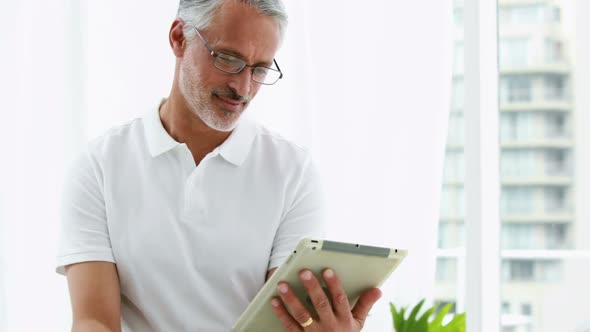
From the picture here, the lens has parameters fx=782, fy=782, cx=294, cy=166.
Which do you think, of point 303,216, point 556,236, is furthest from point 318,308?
point 556,236

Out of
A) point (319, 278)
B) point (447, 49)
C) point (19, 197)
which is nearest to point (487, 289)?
point (447, 49)

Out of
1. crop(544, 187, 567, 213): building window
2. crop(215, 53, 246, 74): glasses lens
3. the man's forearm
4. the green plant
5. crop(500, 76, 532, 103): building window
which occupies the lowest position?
crop(544, 187, 567, 213): building window

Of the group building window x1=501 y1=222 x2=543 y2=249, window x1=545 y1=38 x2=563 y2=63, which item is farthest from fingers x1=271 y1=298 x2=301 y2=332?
window x1=545 y1=38 x2=563 y2=63

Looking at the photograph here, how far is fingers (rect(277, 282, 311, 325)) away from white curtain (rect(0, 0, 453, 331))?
45.5 inches

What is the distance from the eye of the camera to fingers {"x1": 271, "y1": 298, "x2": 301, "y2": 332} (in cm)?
146

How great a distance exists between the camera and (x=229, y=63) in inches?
63.4

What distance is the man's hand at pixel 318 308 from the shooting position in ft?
4.64

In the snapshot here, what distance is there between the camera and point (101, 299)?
1.55m

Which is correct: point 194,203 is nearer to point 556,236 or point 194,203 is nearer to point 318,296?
point 318,296

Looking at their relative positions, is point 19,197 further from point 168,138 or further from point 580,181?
point 580,181

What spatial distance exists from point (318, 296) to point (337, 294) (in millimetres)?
38

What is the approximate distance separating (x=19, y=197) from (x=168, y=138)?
1098 mm

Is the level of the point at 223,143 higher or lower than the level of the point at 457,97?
lower

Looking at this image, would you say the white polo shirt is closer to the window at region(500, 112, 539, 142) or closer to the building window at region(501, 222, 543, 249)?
the window at region(500, 112, 539, 142)
